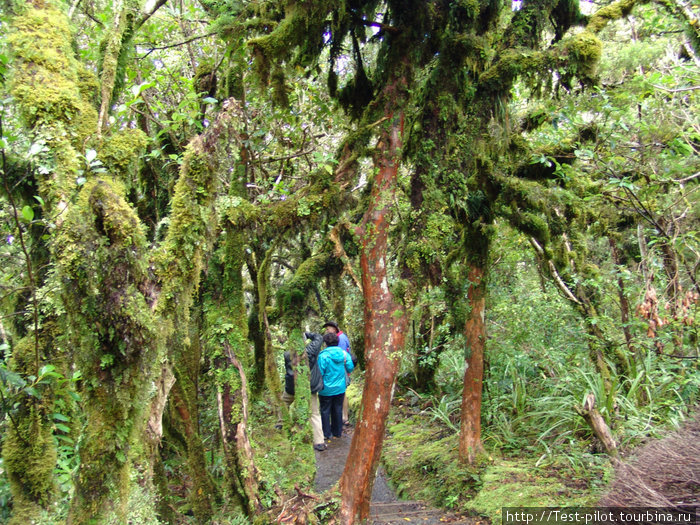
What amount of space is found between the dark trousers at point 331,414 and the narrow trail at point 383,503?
7.5 inches

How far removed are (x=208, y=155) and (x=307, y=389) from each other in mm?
4148

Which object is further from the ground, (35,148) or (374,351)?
(35,148)

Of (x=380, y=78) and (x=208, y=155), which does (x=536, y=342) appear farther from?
(x=208, y=155)

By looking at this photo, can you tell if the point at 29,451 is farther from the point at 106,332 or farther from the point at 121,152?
the point at 121,152

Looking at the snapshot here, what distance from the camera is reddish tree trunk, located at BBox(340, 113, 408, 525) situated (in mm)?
4668

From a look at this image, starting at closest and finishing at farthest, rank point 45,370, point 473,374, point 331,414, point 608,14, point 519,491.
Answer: point 45,370
point 519,491
point 608,14
point 473,374
point 331,414

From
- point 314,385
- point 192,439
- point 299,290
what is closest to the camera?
point 192,439

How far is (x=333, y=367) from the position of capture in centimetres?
799

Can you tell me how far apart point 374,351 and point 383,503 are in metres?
3.11

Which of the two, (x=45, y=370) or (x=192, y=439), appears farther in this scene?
(x=192, y=439)

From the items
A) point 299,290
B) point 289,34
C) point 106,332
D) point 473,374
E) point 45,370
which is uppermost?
point 289,34

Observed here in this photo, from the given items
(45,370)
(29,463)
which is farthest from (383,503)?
(45,370)

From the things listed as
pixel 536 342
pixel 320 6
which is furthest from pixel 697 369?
pixel 320 6

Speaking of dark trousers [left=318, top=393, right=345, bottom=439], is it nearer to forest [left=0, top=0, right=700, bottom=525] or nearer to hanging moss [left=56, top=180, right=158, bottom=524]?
forest [left=0, top=0, right=700, bottom=525]
